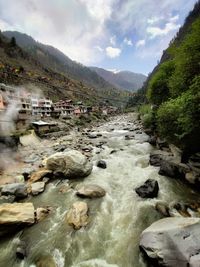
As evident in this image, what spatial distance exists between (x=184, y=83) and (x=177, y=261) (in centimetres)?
1713

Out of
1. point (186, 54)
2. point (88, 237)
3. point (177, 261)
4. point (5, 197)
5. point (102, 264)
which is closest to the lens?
point (177, 261)

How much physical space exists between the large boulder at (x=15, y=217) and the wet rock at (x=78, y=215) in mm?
2198

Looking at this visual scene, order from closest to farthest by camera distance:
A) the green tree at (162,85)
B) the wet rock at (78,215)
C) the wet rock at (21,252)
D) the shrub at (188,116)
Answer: the wet rock at (21,252)
the wet rock at (78,215)
the shrub at (188,116)
the green tree at (162,85)

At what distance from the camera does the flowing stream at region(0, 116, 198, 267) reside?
8227 mm

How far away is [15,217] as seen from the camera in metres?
10.3

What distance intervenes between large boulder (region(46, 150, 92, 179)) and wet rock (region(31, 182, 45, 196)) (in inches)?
78.7

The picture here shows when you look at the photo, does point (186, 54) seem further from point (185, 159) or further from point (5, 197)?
point (5, 197)

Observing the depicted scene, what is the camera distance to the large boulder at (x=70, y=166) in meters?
16.1

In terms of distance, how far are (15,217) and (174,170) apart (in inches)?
498

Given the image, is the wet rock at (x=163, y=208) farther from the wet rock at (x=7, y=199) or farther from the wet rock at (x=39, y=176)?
the wet rock at (x=7, y=199)

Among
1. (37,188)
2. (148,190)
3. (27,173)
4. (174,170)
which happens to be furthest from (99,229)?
(27,173)

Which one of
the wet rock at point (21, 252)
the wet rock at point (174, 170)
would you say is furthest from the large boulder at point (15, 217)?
the wet rock at point (174, 170)

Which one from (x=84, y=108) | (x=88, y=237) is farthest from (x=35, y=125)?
(x=84, y=108)

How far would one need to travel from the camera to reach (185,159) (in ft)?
55.5
